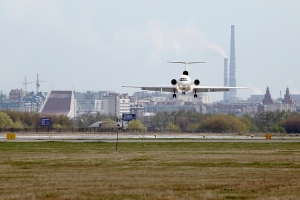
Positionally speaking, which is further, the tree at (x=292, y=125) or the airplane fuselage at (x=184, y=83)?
the tree at (x=292, y=125)

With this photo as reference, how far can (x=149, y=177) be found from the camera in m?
34.6

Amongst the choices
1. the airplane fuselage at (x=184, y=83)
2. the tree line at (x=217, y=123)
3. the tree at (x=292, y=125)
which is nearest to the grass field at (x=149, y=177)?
the airplane fuselage at (x=184, y=83)

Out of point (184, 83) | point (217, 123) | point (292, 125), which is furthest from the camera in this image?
point (217, 123)

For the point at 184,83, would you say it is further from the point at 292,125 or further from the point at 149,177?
the point at 292,125

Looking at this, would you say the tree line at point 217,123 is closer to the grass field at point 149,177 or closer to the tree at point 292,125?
the tree at point 292,125

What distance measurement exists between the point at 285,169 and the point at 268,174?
3222 millimetres

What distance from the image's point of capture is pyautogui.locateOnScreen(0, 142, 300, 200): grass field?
28.6 metres

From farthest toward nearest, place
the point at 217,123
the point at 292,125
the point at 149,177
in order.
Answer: the point at 217,123 → the point at 292,125 → the point at 149,177

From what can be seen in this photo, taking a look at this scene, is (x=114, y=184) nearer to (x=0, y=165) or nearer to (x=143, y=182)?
(x=143, y=182)

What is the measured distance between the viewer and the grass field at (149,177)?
2858 cm


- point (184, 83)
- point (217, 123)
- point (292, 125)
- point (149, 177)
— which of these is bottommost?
point (149, 177)

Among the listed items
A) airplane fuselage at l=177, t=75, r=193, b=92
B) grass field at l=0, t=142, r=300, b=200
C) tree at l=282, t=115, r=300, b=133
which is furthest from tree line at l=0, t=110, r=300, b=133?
grass field at l=0, t=142, r=300, b=200

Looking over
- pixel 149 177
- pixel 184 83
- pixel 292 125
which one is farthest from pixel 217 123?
pixel 149 177

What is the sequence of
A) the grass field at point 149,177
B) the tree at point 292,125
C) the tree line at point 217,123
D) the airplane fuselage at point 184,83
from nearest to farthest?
the grass field at point 149,177 < the airplane fuselage at point 184,83 < the tree at point 292,125 < the tree line at point 217,123
